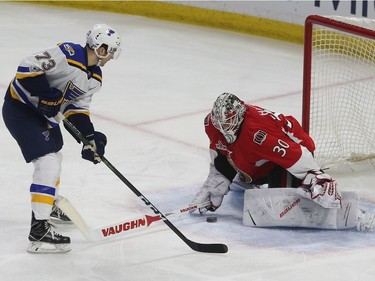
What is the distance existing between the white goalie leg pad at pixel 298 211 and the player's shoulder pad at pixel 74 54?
2.63 feet

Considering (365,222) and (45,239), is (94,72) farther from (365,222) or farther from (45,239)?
(365,222)

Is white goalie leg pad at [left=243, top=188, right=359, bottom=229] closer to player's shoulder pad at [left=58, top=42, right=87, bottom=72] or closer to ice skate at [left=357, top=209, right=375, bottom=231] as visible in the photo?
ice skate at [left=357, top=209, right=375, bottom=231]

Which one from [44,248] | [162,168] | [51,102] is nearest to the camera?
[51,102]

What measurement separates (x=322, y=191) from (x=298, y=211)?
0.47 ft

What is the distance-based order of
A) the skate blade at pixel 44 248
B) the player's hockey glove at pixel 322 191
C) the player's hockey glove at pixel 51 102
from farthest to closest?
the player's hockey glove at pixel 322 191 < the skate blade at pixel 44 248 < the player's hockey glove at pixel 51 102

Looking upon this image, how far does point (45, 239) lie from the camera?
3590 mm

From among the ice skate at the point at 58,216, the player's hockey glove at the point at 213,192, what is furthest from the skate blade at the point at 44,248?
the player's hockey glove at the point at 213,192

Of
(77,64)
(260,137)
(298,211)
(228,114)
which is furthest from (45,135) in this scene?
(298,211)

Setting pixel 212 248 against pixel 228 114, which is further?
pixel 228 114

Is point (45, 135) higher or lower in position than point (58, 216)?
higher

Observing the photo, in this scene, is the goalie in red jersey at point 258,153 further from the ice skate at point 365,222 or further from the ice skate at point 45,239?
the ice skate at point 45,239

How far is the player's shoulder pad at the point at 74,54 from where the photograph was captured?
3.56 m

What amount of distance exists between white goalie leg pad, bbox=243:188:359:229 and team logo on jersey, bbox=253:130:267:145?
191 millimetres

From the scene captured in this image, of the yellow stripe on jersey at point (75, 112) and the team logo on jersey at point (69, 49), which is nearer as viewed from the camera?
the team logo on jersey at point (69, 49)
